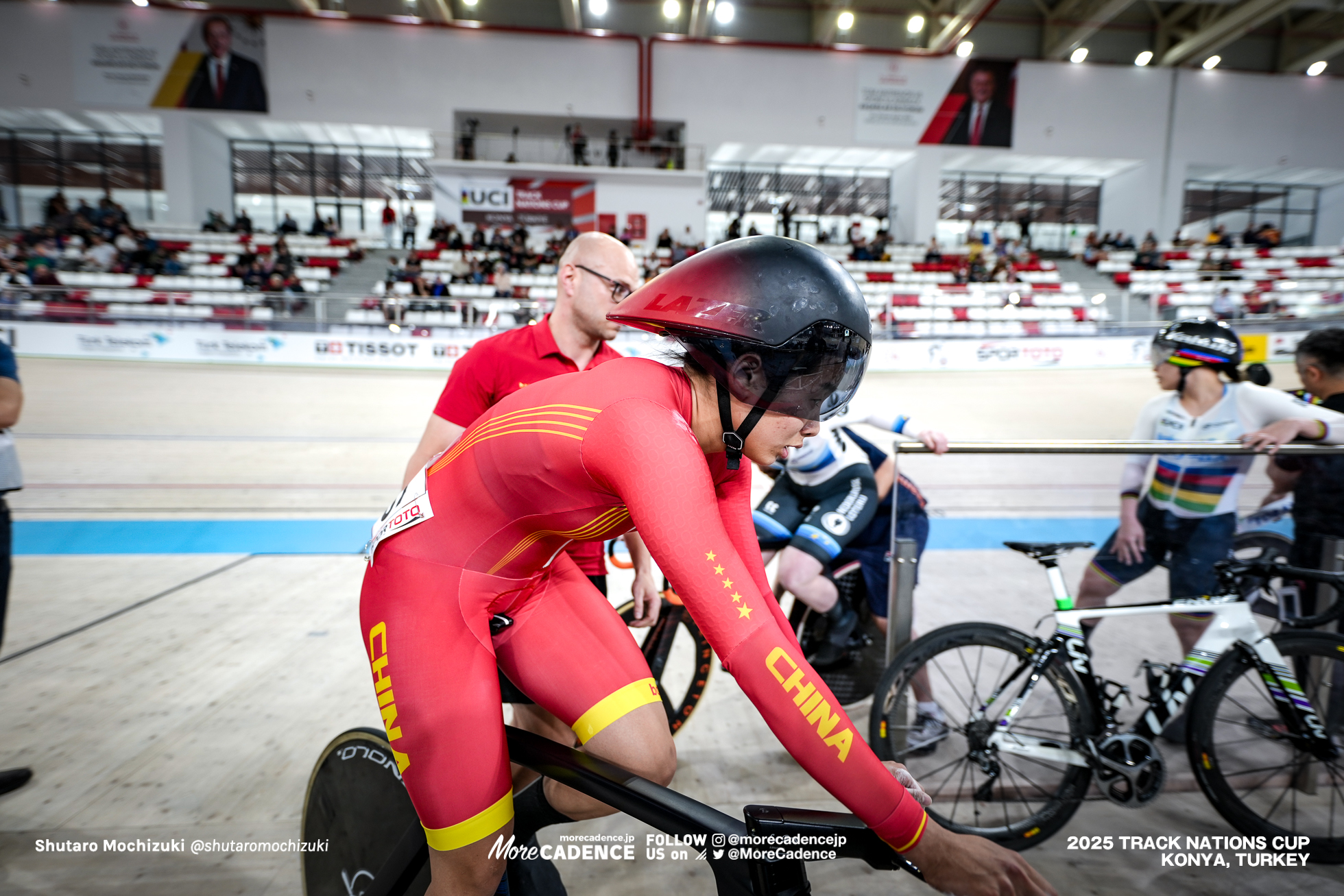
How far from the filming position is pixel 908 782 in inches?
40.5

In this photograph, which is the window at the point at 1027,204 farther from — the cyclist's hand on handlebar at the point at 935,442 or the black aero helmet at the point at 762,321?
the black aero helmet at the point at 762,321

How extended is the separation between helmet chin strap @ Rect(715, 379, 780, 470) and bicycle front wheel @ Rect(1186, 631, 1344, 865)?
1.79m

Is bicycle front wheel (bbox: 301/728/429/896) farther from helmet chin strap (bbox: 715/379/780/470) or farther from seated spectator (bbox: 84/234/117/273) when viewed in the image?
seated spectator (bbox: 84/234/117/273)

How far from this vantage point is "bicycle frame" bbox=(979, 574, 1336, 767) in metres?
1.96

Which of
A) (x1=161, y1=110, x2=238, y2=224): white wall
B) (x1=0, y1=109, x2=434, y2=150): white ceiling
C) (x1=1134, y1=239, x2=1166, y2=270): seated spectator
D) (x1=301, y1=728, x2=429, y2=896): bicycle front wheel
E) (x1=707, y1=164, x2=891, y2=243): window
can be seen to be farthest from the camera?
(x1=707, y1=164, x2=891, y2=243): window

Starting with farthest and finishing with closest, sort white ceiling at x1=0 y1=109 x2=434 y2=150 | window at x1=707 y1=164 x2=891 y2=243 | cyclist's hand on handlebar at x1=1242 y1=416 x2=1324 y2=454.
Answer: window at x1=707 y1=164 x2=891 y2=243
white ceiling at x1=0 y1=109 x2=434 y2=150
cyclist's hand on handlebar at x1=1242 y1=416 x2=1324 y2=454

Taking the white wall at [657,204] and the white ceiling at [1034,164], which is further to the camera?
the white ceiling at [1034,164]

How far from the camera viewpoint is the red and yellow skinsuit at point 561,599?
922 millimetres

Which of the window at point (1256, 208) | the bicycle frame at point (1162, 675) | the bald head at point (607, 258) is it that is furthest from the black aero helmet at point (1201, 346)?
the window at point (1256, 208)

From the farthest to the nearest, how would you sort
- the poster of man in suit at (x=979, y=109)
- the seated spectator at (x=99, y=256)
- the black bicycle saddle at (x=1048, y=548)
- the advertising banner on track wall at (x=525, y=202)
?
the poster of man in suit at (x=979, y=109) → the advertising banner on track wall at (x=525, y=202) → the seated spectator at (x=99, y=256) → the black bicycle saddle at (x=1048, y=548)

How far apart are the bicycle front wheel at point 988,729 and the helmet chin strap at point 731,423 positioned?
1.23 metres

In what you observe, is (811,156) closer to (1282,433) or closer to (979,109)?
(979,109)

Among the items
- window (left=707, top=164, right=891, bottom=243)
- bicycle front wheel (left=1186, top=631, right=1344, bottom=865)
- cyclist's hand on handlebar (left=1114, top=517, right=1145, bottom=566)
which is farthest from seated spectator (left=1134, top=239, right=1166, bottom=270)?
bicycle front wheel (left=1186, top=631, right=1344, bottom=865)

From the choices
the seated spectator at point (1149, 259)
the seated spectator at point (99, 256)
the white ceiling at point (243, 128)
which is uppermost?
the white ceiling at point (243, 128)
